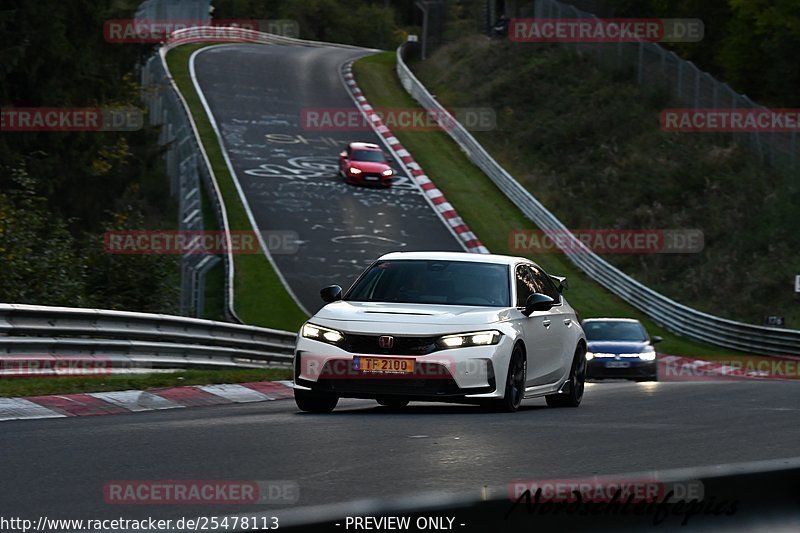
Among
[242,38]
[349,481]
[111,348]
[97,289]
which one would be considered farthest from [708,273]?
[242,38]

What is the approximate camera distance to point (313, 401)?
40.4ft

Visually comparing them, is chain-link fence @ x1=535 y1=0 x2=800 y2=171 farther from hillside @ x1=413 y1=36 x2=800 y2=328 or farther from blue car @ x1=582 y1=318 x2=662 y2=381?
blue car @ x1=582 y1=318 x2=662 y2=381

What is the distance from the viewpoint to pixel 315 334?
1223 cm

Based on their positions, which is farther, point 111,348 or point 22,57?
point 22,57

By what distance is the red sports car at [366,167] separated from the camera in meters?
47.4

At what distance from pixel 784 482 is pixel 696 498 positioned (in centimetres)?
41

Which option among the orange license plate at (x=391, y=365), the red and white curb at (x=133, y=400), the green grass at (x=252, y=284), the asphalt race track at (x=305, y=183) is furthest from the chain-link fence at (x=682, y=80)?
the orange license plate at (x=391, y=365)

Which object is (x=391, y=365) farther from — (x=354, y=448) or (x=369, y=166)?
(x=369, y=166)

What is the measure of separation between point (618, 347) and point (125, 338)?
10.7 meters

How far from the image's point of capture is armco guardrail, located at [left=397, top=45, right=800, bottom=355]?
110 ft

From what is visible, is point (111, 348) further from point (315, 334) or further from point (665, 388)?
point (665, 388)

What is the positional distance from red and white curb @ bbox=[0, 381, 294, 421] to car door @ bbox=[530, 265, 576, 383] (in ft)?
9.61

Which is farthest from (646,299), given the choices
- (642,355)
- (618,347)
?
(642,355)

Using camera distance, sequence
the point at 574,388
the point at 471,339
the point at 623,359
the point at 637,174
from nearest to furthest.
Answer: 1. the point at 471,339
2. the point at 574,388
3. the point at 623,359
4. the point at 637,174
